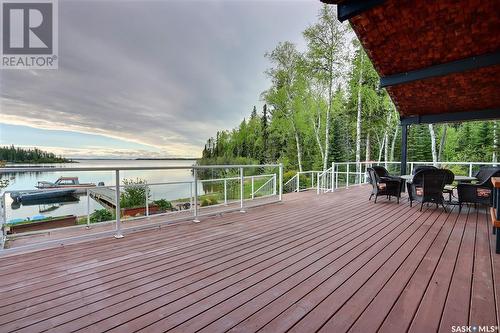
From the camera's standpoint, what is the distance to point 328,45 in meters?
11.8

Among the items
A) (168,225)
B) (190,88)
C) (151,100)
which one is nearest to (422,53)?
(168,225)

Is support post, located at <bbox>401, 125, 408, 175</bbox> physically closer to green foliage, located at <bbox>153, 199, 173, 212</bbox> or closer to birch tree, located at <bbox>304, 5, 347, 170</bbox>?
birch tree, located at <bbox>304, 5, 347, 170</bbox>

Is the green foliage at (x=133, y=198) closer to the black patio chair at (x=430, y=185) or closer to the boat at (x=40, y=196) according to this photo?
the boat at (x=40, y=196)

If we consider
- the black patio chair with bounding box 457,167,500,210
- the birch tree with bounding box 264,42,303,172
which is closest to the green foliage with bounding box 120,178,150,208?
the black patio chair with bounding box 457,167,500,210

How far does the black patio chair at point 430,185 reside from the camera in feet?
15.3

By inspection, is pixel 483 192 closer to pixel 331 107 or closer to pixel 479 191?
pixel 479 191

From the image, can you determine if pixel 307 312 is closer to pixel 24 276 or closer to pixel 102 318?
pixel 102 318

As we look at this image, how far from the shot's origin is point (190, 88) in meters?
13.8

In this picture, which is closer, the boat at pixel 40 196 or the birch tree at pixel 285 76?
the boat at pixel 40 196

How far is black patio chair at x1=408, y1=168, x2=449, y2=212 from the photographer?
183 inches

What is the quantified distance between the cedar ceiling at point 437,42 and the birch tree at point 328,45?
6250mm

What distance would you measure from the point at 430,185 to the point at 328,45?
373 inches

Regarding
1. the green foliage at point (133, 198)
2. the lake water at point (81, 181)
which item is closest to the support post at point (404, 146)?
the lake water at point (81, 181)

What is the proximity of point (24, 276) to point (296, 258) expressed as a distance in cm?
255
